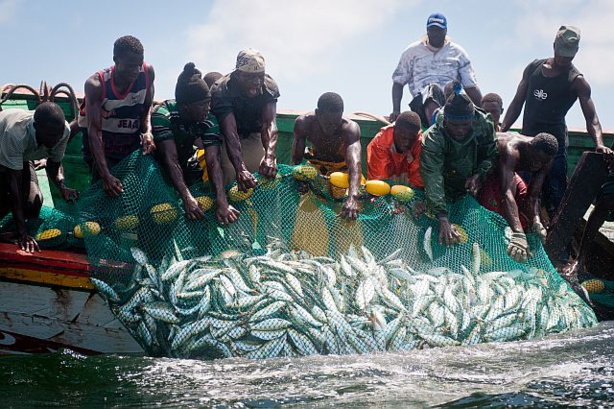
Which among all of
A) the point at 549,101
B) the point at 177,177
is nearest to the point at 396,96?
the point at 549,101

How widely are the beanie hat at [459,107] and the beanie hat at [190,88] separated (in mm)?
2363

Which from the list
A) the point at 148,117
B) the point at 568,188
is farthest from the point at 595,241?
the point at 148,117

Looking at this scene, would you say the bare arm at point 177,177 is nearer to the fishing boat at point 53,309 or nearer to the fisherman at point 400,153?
the fishing boat at point 53,309

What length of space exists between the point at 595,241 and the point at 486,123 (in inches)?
82.7

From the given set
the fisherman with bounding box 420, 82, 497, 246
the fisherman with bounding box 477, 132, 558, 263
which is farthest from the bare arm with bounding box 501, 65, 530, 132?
the fisherman with bounding box 420, 82, 497, 246

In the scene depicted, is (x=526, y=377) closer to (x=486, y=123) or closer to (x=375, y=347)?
(x=375, y=347)

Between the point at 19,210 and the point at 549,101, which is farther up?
the point at 549,101

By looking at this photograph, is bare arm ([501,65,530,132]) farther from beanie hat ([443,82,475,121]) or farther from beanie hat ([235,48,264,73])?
beanie hat ([235,48,264,73])

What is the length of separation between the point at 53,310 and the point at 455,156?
162 inches

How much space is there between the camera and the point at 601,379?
6.17 m

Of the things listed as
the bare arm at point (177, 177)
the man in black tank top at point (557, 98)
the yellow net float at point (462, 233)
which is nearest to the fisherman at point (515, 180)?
the yellow net float at point (462, 233)

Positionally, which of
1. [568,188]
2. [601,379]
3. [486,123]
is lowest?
[601,379]

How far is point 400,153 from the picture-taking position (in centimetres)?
850

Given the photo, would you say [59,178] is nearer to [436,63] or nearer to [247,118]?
[247,118]
